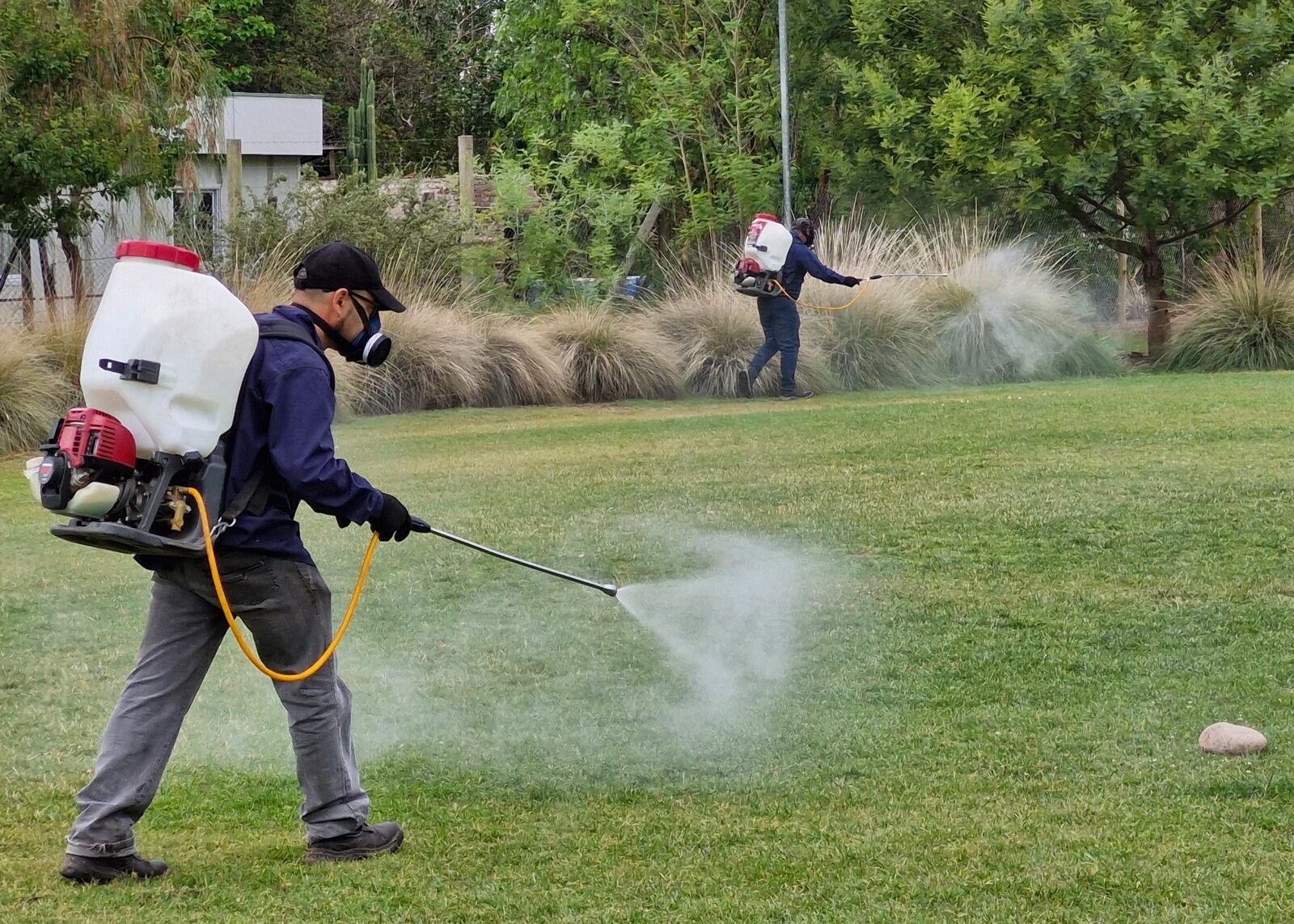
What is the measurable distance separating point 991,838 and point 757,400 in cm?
1167

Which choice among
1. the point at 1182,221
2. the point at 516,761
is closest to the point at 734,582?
the point at 516,761

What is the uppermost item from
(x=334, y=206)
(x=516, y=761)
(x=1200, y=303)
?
(x=334, y=206)

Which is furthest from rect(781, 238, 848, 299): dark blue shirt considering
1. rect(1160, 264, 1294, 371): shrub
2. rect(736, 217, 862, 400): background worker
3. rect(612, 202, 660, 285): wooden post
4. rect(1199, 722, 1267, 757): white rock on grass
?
rect(1199, 722, 1267, 757): white rock on grass

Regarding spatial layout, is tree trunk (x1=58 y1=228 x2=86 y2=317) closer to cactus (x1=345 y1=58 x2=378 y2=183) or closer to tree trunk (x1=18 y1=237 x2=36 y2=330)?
tree trunk (x1=18 y1=237 x2=36 y2=330)

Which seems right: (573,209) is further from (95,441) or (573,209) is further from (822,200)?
(95,441)

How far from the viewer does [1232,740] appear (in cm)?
483

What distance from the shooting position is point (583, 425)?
45.7 feet

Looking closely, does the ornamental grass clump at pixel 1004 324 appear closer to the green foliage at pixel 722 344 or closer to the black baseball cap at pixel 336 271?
the green foliage at pixel 722 344

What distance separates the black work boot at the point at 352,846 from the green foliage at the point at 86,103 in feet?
37.9

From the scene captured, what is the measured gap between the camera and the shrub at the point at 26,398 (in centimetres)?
1287

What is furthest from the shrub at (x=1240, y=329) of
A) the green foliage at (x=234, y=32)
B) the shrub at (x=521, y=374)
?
the green foliage at (x=234, y=32)

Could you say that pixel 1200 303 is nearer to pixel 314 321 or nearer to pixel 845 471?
pixel 845 471

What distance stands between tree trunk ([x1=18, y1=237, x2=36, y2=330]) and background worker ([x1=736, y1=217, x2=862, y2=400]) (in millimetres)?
6754

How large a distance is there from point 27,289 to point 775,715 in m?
13.4
